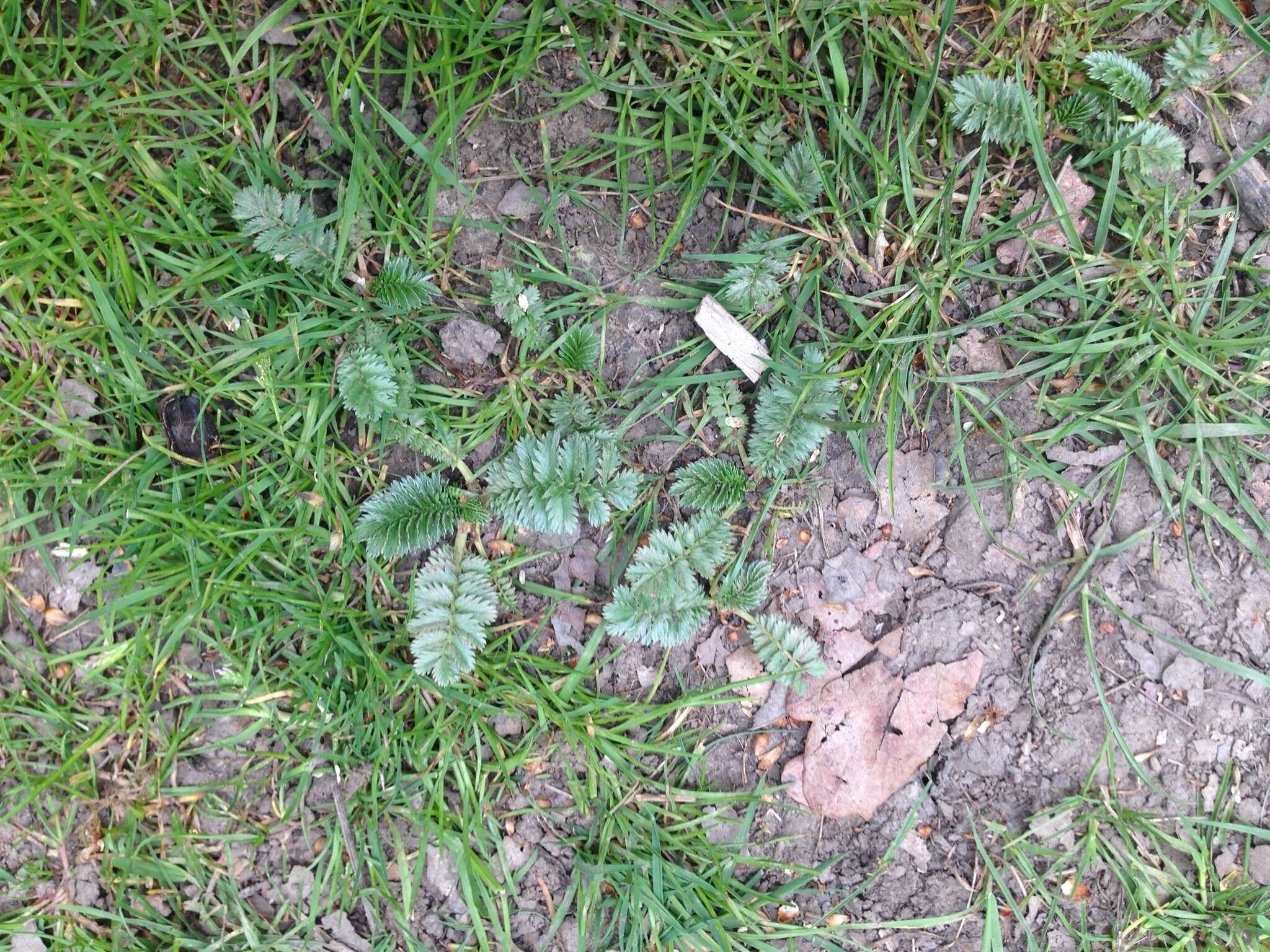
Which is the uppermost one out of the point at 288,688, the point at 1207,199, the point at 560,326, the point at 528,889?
the point at 1207,199

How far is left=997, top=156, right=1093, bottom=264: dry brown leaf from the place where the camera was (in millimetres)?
2162

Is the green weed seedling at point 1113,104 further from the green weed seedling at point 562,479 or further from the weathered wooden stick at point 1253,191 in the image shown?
the green weed seedling at point 562,479

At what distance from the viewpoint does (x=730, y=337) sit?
2.18m

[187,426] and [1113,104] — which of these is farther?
[187,426]

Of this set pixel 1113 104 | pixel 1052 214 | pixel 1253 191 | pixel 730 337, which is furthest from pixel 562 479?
pixel 1253 191

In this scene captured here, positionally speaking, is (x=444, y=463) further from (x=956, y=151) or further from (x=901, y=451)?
(x=956, y=151)

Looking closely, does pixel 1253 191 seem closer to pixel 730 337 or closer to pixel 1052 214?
pixel 1052 214

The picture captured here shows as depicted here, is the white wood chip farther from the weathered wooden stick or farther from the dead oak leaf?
the weathered wooden stick

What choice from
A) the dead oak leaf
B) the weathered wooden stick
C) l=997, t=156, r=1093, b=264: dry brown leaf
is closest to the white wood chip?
l=997, t=156, r=1093, b=264: dry brown leaf

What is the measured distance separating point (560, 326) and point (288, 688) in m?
1.28

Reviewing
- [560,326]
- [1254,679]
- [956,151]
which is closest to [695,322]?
[560,326]

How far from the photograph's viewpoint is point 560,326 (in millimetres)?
2230

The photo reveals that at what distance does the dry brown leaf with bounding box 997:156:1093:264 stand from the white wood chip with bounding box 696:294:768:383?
0.73 meters

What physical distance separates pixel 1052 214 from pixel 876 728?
150cm
